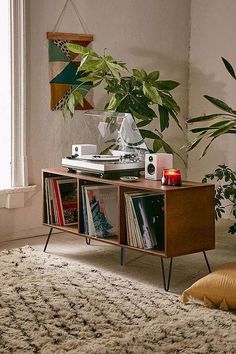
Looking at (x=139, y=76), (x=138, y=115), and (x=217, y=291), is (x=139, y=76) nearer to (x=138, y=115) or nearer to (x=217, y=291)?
(x=138, y=115)

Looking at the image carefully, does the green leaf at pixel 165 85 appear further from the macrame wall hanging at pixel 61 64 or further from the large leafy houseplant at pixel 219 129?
the macrame wall hanging at pixel 61 64

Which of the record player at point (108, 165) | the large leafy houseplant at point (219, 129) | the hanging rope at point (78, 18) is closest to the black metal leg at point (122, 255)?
the record player at point (108, 165)

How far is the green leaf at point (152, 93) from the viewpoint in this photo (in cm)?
404

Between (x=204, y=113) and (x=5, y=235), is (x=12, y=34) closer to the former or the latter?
(x=5, y=235)

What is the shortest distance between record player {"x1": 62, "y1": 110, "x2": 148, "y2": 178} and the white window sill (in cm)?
55

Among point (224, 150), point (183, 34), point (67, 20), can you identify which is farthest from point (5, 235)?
point (183, 34)

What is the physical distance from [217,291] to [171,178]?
64 cm

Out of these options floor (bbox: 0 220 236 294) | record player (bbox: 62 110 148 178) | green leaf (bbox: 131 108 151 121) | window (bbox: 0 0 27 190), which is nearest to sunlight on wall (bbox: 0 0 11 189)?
window (bbox: 0 0 27 190)

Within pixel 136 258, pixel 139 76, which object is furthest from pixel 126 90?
pixel 136 258

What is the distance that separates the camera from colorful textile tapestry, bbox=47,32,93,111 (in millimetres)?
4422

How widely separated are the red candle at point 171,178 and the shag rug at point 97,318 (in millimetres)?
525

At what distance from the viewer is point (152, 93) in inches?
160

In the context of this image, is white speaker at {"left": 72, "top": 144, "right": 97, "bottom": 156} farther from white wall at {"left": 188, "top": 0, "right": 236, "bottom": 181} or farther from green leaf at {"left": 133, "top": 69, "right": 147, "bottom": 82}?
white wall at {"left": 188, "top": 0, "right": 236, "bottom": 181}

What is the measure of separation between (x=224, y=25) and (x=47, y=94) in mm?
1547
